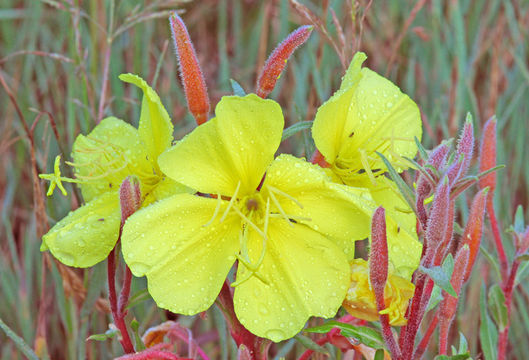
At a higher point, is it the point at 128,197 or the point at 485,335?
the point at 128,197

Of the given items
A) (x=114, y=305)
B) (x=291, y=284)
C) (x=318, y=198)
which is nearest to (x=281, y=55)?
(x=318, y=198)

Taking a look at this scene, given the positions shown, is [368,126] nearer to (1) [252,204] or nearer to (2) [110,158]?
(1) [252,204]

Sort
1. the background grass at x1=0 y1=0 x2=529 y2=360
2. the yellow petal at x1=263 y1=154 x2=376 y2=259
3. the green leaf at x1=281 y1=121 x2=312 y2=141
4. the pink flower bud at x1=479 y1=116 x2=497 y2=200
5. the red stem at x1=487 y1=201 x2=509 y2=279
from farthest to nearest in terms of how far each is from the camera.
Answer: the background grass at x1=0 y1=0 x2=529 y2=360 → the red stem at x1=487 y1=201 x2=509 y2=279 → the pink flower bud at x1=479 y1=116 x2=497 y2=200 → the green leaf at x1=281 y1=121 x2=312 y2=141 → the yellow petal at x1=263 y1=154 x2=376 y2=259

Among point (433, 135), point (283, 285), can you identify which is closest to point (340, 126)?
point (283, 285)

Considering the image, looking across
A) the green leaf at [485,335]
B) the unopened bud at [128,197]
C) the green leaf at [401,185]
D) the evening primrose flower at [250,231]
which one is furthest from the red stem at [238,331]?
the green leaf at [485,335]

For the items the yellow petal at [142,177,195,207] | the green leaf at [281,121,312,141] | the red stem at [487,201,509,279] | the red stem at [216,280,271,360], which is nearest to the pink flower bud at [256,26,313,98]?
the green leaf at [281,121,312,141]

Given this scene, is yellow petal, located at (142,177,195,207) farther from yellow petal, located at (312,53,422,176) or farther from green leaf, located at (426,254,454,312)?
green leaf, located at (426,254,454,312)
